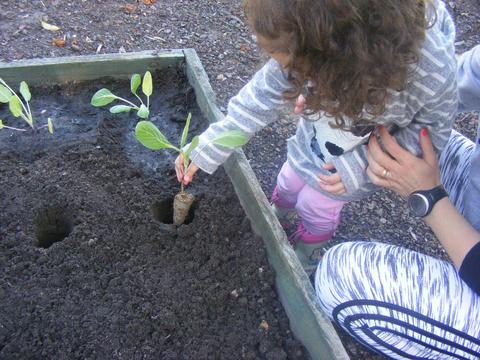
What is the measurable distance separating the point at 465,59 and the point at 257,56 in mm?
1287

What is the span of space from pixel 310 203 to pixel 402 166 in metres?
0.39

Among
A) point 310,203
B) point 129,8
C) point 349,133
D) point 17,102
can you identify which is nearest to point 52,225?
point 17,102

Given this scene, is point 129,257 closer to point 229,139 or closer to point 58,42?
point 229,139

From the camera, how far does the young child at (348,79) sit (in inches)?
39.8

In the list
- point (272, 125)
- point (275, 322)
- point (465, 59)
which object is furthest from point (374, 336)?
point (272, 125)

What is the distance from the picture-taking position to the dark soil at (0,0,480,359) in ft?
6.57

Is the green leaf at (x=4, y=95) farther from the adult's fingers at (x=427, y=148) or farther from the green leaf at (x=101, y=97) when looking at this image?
the adult's fingers at (x=427, y=148)

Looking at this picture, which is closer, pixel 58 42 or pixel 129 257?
pixel 129 257

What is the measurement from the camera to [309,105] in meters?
1.20

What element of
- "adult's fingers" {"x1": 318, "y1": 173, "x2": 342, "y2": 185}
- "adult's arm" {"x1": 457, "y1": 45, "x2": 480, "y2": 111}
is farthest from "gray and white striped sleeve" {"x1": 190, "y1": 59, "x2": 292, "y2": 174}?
"adult's arm" {"x1": 457, "y1": 45, "x2": 480, "y2": 111}

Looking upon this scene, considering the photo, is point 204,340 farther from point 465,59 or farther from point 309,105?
point 465,59

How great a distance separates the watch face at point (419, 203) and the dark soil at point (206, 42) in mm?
611

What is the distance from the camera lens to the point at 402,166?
137 cm

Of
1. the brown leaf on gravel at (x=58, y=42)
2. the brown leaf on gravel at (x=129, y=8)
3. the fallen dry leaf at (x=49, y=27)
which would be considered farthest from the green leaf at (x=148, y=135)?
the brown leaf on gravel at (x=129, y=8)
